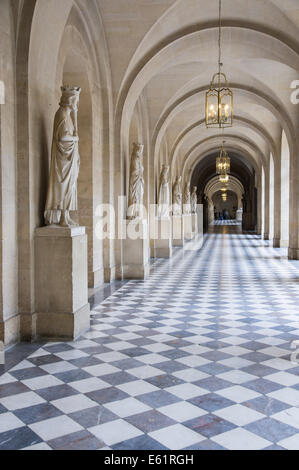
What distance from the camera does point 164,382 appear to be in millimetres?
4586

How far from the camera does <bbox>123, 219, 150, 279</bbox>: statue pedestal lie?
1162cm

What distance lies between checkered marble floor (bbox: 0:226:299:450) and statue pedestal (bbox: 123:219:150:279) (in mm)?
3027

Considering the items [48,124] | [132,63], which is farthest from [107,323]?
[132,63]

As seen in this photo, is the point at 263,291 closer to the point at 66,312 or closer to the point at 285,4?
the point at 66,312

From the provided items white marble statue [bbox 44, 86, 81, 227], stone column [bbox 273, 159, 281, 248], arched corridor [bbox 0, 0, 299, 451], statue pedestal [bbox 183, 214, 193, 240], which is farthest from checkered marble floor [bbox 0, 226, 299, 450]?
statue pedestal [bbox 183, 214, 193, 240]

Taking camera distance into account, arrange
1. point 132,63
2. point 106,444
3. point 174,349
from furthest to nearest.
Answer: point 132,63 → point 174,349 → point 106,444

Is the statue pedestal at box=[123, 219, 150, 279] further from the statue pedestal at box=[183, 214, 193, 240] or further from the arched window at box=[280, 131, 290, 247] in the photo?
the statue pedestal at box=[183, 214, 193, 240]

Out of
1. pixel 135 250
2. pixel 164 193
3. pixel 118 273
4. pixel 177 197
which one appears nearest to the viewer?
pixel 118 273

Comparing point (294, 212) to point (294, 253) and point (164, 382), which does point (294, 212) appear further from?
point (164, 382)

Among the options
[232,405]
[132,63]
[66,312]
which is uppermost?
[132,63]

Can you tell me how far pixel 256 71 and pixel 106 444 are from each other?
45.1 ft

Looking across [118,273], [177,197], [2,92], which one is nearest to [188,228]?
[177,197]

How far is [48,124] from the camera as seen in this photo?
6.72 m

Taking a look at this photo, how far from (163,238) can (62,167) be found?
10725mm
